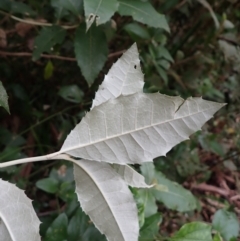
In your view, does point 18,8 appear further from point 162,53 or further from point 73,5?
point 162,53

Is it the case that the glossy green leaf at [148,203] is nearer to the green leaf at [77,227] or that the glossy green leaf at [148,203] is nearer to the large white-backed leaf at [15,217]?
the green leaf at [77,227]

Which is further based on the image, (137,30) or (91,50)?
(137,30)

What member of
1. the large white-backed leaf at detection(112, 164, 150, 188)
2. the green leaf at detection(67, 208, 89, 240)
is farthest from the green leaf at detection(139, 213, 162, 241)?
the large white-backed leaf at detection(112, 164, 150, 188)

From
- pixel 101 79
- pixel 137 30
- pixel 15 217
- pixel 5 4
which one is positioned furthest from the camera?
pixel 101 79

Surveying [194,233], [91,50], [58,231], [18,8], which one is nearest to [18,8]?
[18,8]

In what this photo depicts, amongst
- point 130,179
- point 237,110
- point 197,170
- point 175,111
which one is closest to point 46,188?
point 130,179

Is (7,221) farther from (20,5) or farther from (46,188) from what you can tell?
(20,5)

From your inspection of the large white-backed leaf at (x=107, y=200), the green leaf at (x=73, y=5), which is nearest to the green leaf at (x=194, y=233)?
the large white-backed leaf at (x=107, y=200)
